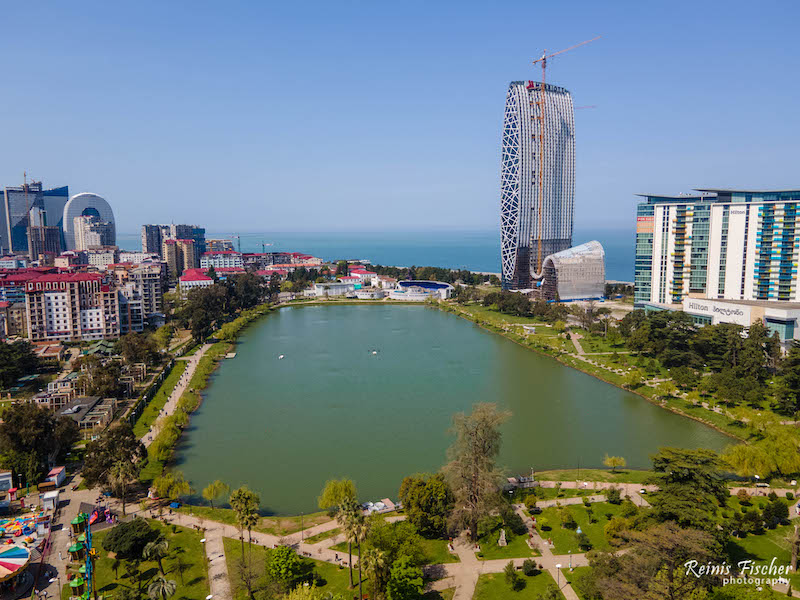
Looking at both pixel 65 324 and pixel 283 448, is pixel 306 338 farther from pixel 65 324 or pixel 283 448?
pixel 283 448

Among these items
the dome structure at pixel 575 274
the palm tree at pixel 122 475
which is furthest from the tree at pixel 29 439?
the dome structure at pixel 575 274

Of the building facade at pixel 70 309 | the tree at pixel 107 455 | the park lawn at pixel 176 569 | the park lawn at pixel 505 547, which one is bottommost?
the park lawn at pixel 176 569

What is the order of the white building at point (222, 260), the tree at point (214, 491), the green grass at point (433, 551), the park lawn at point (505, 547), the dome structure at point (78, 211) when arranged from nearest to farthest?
the green grass at point (433, 551) → the park lawn at point (505, 547) → the tree at point (214, 491) → the white building at point (222, 260) → the dome structure at point (78, 211)

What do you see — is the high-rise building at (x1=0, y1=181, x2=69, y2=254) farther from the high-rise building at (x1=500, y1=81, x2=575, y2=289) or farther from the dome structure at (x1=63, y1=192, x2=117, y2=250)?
the high-rise building at (x1=500, y1=81, x2=575, y2=289)

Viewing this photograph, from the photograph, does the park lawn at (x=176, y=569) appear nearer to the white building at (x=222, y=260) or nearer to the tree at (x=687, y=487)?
the tree at (x=687, y=487)

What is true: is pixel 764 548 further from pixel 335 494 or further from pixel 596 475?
pixel 335 494

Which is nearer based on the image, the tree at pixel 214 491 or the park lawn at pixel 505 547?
the park lawn at pixel 505 547
